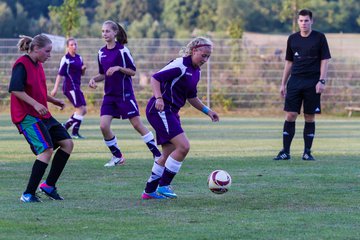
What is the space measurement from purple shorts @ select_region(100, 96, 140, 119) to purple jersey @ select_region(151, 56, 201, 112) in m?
3.27

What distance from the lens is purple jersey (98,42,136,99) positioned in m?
12.7

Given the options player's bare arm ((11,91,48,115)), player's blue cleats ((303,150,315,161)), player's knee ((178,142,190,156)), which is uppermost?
player's bare arm ((11,91,48,115))

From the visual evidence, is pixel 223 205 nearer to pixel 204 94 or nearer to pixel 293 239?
pixel 293 239

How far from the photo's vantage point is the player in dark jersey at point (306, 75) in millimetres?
13484

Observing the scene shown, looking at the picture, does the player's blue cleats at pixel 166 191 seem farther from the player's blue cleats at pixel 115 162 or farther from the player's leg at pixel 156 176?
the player's blue cleats at pixel 115 162

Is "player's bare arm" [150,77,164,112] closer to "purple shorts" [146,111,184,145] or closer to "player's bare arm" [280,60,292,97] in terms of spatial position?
"purple shorts" [146,111,184,145]

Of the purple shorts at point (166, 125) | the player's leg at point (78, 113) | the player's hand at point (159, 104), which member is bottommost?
the player's leg at point (78, 113)

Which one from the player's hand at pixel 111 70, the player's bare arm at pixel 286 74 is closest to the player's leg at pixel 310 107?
the player's bare arm at pixel 286 74

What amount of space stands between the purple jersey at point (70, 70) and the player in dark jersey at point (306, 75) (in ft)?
20.3

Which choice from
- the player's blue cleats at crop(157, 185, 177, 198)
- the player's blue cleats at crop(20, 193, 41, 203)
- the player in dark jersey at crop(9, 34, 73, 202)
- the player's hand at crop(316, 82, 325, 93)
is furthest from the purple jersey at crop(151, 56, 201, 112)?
the player's hand at crop(316, 82, 325, 93)

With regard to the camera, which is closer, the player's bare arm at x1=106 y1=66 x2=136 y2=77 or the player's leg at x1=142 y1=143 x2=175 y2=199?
the player's leg at x1=142 y1=143 x2=175 y2=199

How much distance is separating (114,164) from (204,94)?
58.1ft

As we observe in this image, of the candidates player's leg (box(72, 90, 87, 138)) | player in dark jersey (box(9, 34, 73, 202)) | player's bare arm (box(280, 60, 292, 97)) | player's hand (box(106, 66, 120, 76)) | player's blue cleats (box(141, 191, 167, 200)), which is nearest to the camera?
player in dark jersey (box(9, 34, 73, 202))

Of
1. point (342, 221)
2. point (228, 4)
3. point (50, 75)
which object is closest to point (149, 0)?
point (228, 4)
